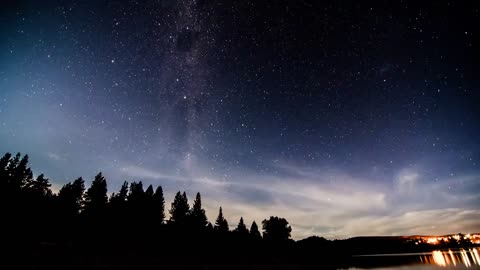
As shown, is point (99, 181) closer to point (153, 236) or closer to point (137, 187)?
point (137, 187)

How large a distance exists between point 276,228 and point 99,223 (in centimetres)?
8437

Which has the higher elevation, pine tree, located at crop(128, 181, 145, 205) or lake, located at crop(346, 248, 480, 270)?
pine tree, located at crop(128, 181, 145, 205)

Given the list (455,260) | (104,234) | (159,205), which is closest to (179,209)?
(159,205)

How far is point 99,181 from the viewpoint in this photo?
224 feet

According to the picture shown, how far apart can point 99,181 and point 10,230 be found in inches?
1267

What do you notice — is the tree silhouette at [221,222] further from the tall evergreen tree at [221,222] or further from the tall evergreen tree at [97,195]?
the tall evergreen tree at [97,195]

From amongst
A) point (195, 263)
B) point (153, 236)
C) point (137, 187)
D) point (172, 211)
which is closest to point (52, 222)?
point (153, 236)

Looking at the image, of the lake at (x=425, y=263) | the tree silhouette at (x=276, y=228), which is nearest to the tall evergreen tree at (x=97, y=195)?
the lake at (x=425, y=263)

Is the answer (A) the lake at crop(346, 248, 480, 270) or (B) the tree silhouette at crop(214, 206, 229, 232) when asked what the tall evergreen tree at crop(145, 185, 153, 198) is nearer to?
(B) the tree silhouette at crop(214, 206, 229, 232)

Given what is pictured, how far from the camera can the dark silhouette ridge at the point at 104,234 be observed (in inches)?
1220

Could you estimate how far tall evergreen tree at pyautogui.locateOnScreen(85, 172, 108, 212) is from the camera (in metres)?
61.3

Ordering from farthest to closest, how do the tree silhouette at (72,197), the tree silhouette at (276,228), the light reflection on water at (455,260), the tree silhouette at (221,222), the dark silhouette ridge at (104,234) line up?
1. the tree silhouette at (276,228)
2. the tree silhouette at (221,222)
3. the light reflection on water at (455,260)
4. the tree silhouette at (72,197)
5. the dark silhouette ridge at (104,234)

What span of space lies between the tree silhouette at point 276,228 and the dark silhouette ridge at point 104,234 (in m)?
38.1

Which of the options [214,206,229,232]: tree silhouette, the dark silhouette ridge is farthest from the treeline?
[214,206,229,232]: tree silhouette
